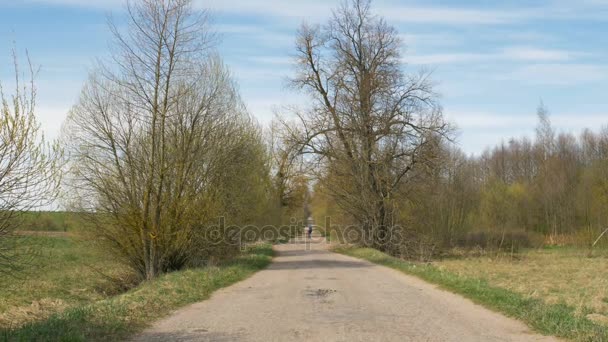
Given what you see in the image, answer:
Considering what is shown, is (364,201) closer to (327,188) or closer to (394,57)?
(327,188)

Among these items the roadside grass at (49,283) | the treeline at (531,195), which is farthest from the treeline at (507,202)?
the roadside grass at (49,283)

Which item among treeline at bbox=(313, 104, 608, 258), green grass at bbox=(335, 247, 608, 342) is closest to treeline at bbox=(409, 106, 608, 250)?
treeline at bbox=(313, 104, 608, 258)

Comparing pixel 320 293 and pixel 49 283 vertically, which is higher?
pixel 320 293

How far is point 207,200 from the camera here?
22.1 metres

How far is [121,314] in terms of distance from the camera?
1058 centimetres

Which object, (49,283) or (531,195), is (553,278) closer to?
(49,283)

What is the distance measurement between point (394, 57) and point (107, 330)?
28035 millimetres

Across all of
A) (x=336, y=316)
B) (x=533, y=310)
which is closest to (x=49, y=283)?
(x=336, y=316)

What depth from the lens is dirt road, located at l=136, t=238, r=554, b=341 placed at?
29.9ft

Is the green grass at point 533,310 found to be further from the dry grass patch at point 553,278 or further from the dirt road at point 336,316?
the dry grass patch at point 553,278

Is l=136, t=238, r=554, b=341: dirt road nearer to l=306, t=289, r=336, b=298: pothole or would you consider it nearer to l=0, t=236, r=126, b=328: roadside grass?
l=306, t=289, r=336, b=298: pothole

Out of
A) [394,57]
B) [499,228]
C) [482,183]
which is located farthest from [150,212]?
[482,183]

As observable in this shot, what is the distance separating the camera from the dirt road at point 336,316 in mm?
9125

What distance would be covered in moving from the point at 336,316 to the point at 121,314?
397cm
